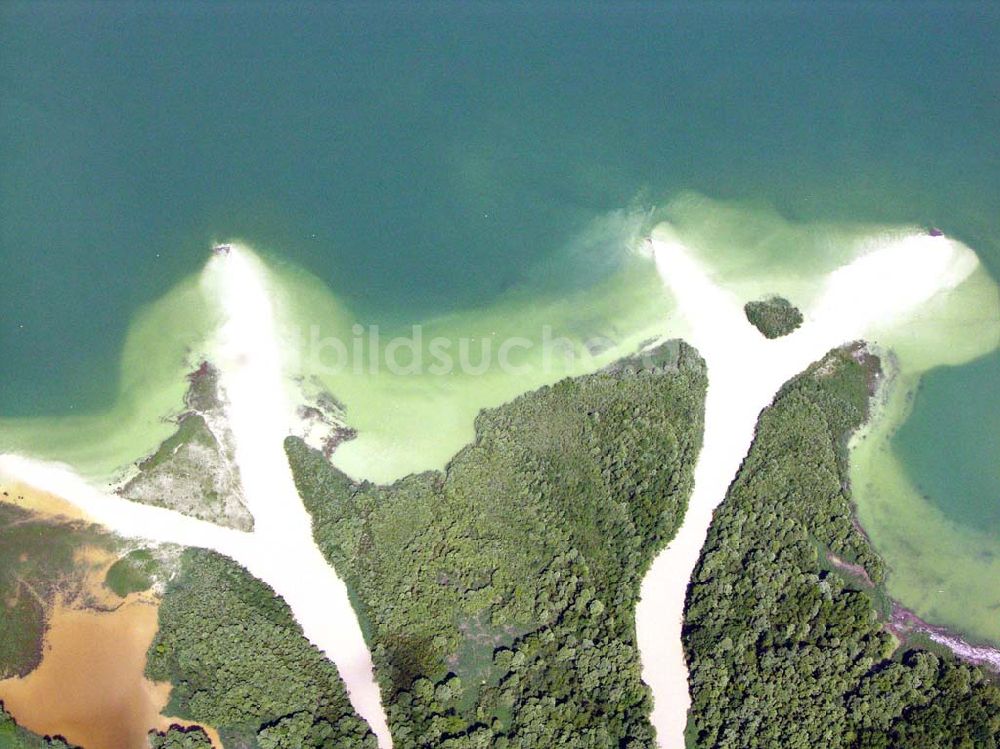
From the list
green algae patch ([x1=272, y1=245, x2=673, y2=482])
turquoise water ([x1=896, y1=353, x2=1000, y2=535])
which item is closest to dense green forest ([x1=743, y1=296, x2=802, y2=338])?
green algae patch ([x1=272, y1=245, x2=673, y2=482])

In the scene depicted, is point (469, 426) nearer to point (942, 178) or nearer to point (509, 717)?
point (509, 717)

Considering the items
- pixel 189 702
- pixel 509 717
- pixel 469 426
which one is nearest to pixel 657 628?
pixel 509 717

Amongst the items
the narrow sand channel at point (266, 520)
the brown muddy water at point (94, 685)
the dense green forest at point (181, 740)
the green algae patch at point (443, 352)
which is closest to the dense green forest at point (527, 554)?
the narrow sand channel at point (266, 520)

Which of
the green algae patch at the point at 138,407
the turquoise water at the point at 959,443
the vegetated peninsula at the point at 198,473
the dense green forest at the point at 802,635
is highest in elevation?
the green algae patch at the point at 138,407

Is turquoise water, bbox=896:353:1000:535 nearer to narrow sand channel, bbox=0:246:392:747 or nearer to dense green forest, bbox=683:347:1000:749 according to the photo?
dense green forest, bbox=683:347:1000:749

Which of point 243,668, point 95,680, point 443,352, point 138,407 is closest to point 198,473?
point 138,407

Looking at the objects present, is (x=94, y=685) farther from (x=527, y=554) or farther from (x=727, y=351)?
(x=727, y=351)

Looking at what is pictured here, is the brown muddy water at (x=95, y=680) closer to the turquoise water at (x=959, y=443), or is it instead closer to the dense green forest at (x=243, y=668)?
the dense green forest at (x=243, y=668)
